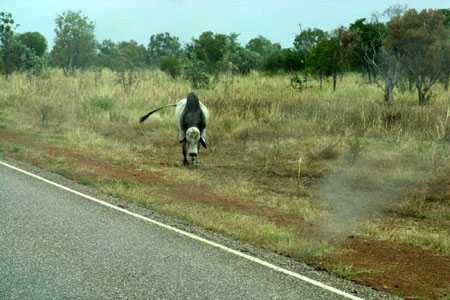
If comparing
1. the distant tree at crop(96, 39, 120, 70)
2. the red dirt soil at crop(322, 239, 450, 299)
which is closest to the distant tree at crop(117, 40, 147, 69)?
the distant tree at crop(96, 39, 120, 70)

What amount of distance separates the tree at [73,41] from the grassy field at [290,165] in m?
18.2

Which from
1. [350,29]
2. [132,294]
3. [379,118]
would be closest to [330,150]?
[379,118]

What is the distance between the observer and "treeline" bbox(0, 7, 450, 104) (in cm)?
2000

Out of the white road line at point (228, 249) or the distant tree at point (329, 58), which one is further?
the distant tree at point (329, 58)

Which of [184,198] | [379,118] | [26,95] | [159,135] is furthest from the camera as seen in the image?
[26,95]

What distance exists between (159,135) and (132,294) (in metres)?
13.1

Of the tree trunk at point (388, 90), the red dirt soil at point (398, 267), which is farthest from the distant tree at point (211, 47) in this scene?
the red dirt soil at point (398, 267)

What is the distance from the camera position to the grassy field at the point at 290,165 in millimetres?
8180

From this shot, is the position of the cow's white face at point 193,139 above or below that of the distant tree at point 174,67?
below

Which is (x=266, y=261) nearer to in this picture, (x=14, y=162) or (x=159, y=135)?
(x=14, y=162)

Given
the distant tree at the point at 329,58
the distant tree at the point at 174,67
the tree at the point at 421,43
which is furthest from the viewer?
the distant tree at the point at 174,67

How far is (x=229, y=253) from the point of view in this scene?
24.6 ft

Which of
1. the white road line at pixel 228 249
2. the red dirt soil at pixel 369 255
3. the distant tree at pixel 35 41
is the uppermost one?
the distant tree at pixel 35 41

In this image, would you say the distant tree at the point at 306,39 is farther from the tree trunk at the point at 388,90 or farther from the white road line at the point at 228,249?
the white road line at the point at 228,249
